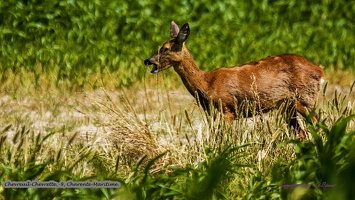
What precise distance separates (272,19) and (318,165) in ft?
26.2

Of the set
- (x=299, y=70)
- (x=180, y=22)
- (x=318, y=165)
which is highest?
(x=180, y=22)

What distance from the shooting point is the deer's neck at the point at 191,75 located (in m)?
A: 9.79

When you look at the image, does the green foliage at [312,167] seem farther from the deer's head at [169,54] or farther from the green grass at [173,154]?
the deer's head at [169,54]

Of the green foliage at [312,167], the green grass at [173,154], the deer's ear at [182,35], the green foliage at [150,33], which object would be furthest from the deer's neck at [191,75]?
the green foliage at [312,167]

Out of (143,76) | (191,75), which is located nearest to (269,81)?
(191,75)

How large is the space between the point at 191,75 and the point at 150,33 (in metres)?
3.70

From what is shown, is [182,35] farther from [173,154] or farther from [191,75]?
[173,154]

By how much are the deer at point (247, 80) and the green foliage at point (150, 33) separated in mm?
2566

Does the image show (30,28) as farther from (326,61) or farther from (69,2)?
(326,61)

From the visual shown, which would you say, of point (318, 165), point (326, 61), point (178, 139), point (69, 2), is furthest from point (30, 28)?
point (318, 165)

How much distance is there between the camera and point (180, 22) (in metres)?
13.7

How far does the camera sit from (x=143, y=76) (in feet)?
40.4

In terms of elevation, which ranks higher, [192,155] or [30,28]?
[30,28]

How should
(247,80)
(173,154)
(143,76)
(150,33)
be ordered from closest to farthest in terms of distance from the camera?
(173,154)
(247,80)
(143,76)
(150,33)
